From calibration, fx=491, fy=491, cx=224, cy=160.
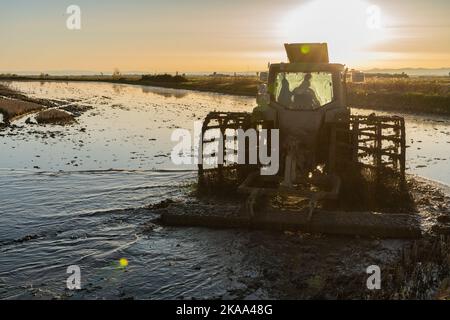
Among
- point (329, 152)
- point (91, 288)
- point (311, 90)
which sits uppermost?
point (311, 90)

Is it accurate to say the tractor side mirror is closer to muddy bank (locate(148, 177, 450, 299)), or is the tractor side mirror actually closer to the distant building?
the distant building

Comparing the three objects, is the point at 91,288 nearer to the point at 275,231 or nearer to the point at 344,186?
the point at 275,231

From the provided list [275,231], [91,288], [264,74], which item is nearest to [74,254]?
[91,288]

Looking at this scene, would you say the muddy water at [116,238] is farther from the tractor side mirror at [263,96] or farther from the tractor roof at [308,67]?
the tractor roof at [308,67]

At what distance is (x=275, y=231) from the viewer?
33.1ft

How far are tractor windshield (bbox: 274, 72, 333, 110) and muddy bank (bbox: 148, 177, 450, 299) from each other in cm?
374

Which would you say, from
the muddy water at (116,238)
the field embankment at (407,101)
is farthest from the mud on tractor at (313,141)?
the field embankment at (407,101)

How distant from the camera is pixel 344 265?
849 centimetres

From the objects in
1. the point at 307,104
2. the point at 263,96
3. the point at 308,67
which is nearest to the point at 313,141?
the point at 307,104

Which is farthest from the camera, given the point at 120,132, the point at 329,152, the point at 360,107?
the point at 360,107

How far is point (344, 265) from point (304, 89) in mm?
5889

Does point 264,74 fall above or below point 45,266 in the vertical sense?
above

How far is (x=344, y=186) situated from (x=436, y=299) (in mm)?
6647

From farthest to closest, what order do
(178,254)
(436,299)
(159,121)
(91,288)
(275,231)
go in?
1. (159,121)
2. (275,231)
3. (178,254)
4. (91,288)
5. (436,299)
